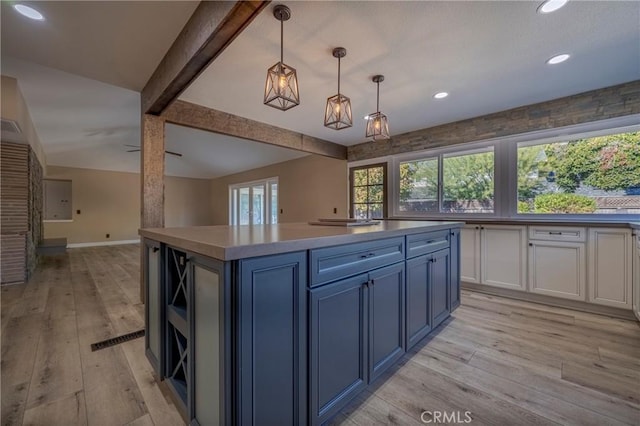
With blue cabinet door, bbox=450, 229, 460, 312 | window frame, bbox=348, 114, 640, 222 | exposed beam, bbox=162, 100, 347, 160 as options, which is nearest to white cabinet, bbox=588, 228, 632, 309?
window frame, bbox=348, 114, 640, 222

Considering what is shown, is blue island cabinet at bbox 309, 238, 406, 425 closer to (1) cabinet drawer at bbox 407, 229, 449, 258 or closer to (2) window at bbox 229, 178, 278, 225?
(1) cabinet drawer at bbox 407, 229, 449, 258

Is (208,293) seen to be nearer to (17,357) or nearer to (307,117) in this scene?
(17,357)

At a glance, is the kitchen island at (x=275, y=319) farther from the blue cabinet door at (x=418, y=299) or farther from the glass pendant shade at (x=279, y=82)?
the glass pendant shade at (x=279, y=82)

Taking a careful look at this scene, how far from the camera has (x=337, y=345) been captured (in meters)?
1.37

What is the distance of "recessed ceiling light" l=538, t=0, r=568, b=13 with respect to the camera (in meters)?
1.65

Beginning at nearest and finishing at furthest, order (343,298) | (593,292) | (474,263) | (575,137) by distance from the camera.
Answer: (343,298) → (593,292) → (575,137) → (474,263)

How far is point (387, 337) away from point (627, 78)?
349cm

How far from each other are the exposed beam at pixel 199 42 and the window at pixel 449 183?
3.50 meters

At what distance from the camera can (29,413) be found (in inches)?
56.6

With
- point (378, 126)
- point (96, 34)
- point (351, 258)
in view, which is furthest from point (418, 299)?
point (96, 34)

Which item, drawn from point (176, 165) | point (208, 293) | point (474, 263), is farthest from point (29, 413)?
point (176, 165)

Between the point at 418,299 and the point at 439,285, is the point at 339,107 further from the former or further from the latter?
the point at 439,285

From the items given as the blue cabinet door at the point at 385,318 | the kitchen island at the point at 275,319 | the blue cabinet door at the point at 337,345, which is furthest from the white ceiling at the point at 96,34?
the blue cabinet door at the point at 385,318

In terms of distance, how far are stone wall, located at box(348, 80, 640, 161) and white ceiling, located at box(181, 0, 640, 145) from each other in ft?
0.41
